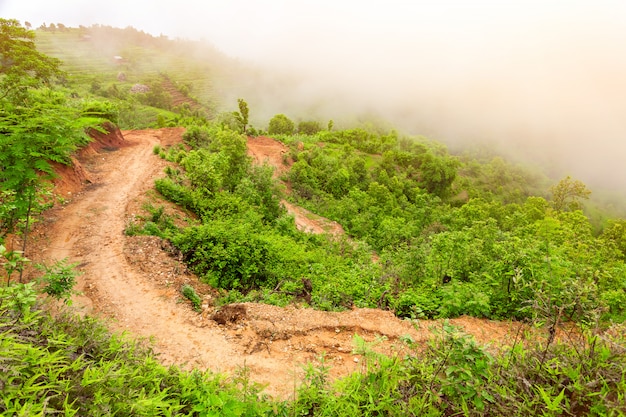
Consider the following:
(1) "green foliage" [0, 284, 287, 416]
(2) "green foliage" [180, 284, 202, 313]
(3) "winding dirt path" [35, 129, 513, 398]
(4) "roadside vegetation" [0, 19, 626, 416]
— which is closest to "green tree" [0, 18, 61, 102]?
(4) "roadside vegetation" [0, 19, 626, 416]

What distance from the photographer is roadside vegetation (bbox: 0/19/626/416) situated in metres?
3.09

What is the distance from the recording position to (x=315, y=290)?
930 centimetres

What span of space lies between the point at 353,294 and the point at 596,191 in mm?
139513

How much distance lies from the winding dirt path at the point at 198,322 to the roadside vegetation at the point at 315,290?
48 centimetres

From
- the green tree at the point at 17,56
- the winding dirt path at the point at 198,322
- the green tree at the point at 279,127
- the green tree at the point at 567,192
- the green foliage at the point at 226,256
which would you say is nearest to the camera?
the winding dirt path at the point at 198,322

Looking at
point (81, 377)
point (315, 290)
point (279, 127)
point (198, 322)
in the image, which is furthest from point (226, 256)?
point (279, 127)

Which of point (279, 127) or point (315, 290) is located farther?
point (279, 127)

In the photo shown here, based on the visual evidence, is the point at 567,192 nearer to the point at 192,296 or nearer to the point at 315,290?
the point at 315,290

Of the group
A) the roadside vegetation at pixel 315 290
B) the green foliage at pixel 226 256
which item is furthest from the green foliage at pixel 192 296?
the green foliage at pixel 226 256

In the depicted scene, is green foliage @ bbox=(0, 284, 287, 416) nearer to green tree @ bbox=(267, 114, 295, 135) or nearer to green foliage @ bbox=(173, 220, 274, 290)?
green foliage @ bbox=(173, 220, 274, 290)

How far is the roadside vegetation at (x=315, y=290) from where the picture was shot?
10.2 feet

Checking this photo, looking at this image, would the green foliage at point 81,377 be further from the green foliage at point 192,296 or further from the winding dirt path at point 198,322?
the green foliage at point 192,296

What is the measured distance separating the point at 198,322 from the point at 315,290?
131 inches

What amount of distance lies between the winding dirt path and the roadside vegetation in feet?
1.59
